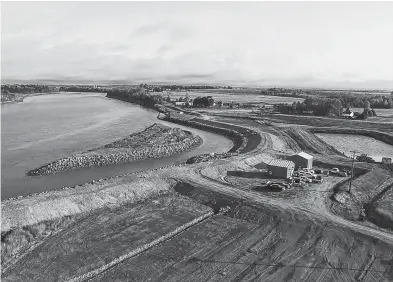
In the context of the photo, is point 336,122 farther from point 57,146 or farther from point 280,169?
point 57,146

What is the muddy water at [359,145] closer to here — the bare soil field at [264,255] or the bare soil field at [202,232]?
the bare soil field at [202,232]

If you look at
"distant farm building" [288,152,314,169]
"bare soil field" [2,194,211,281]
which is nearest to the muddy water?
"distant farm building" [288,152,314,169]

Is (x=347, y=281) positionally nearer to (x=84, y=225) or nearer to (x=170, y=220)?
(x=170, y=220)

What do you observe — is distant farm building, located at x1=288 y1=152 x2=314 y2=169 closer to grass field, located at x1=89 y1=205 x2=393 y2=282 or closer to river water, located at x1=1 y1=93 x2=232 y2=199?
river water, located at x1=1 y1=93 x2=232 y2=199

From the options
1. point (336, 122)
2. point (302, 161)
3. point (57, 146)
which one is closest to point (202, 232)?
point (302, 161)

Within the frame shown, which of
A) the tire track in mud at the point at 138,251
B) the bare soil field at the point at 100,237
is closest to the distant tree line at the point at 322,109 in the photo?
the bare soil field at the point at 100,237

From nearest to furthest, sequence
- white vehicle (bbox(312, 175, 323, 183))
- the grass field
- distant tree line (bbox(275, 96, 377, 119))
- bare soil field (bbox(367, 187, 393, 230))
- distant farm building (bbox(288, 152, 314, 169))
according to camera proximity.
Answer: the grass field, bare soil field (bbox(367, 187, 393, 230)), white vehicle (bbox(312, 175, 323, 183)), distant farm building (bbox(288, 152, 314, 169)), distant tree line (bbox(275, 96, 377, 119))

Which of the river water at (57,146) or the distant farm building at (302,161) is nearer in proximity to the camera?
the river water at (57,146)

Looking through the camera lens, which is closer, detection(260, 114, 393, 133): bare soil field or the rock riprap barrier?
the rock riprap barrier
